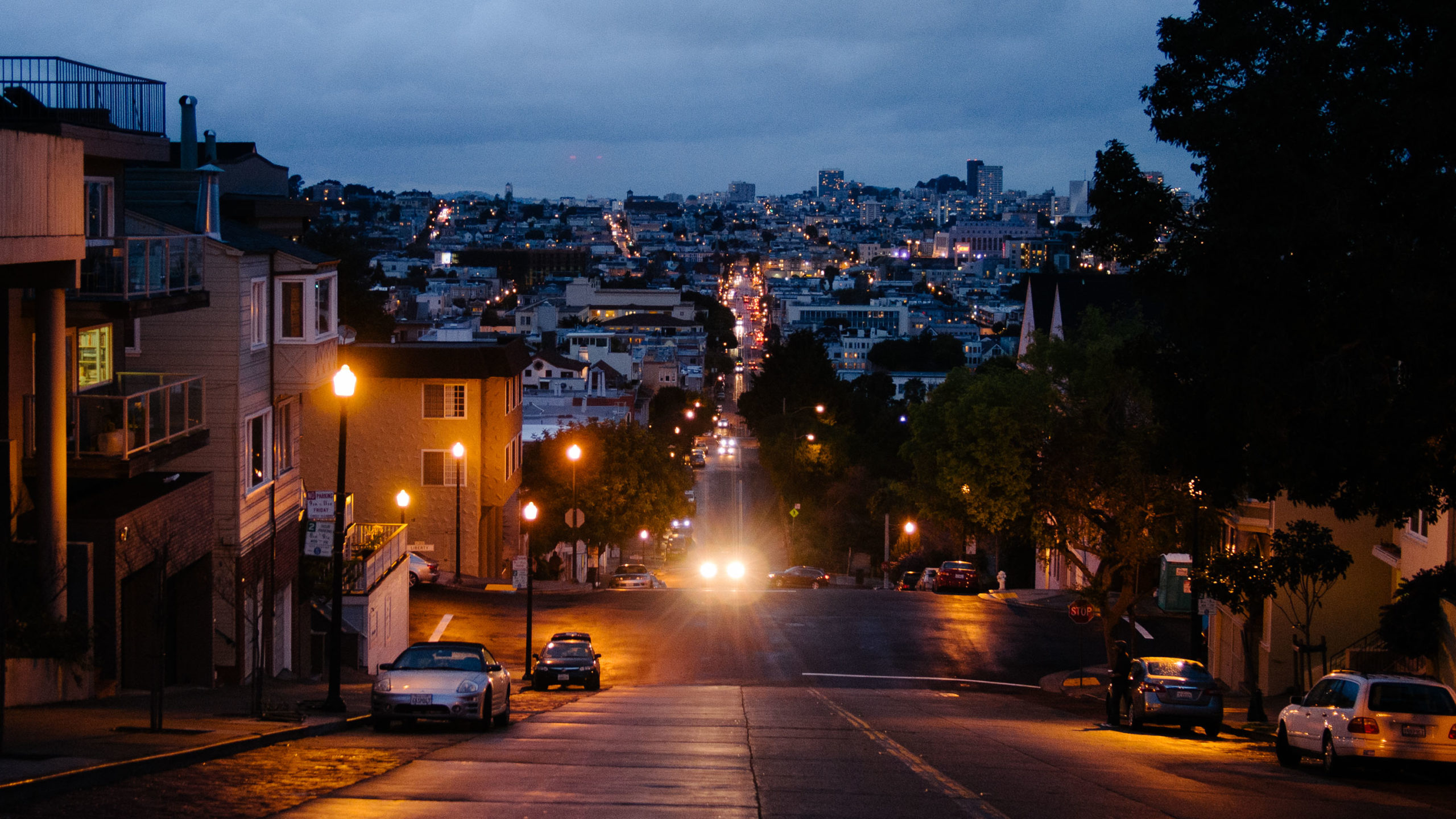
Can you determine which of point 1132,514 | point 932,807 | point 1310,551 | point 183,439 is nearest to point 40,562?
point 183,439

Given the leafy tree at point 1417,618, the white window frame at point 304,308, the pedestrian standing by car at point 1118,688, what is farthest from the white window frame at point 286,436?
the leafy tree at point 1417,618

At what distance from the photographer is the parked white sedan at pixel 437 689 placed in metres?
18.4

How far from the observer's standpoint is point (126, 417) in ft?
67.3

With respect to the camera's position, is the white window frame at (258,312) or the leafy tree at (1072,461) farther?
the leafy tree at (1072,461)

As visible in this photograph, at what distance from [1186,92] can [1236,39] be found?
1433 mm

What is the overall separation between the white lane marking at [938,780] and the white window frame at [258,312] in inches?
565

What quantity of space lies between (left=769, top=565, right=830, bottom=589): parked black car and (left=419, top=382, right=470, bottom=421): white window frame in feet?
67.4

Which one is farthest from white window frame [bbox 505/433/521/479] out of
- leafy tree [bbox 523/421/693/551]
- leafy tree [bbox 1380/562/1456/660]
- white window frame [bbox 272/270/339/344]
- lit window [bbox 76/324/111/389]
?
leafy tree [bbox 1380/562/1456/660]

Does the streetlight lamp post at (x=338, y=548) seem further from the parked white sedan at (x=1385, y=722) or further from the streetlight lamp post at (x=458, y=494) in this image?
the streetlight lamp post at (x=458, y=494)

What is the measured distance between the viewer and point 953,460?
4219 centimetres

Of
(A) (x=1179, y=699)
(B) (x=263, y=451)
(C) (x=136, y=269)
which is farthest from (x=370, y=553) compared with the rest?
(A) (x=1179, y=699)

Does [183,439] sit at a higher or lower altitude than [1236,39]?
lower

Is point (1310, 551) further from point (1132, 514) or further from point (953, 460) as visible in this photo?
point (953, 460)

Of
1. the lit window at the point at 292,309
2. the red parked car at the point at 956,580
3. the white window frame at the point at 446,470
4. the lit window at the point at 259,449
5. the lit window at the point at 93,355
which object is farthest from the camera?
the red parked car at the point at 956,580
